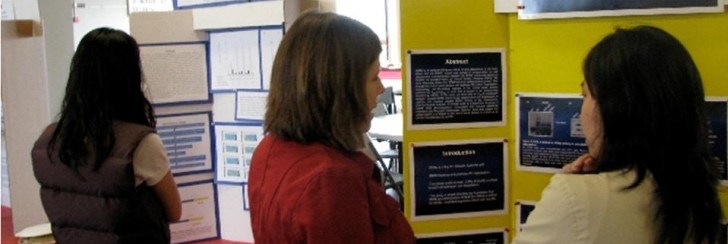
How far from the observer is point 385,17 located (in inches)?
307

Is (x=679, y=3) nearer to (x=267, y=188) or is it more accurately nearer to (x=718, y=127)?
(x=718, y=127)

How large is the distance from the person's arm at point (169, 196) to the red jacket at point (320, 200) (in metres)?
0.80

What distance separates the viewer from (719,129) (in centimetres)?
170

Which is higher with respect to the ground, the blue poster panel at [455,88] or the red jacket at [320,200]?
the blue poster panel at [455,88]

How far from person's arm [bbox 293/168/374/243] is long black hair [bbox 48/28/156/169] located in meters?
0.92

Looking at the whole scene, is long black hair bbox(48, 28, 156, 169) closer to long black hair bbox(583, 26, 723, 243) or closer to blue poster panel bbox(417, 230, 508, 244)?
blue poster panel bbox(417, 230, 508, 244)

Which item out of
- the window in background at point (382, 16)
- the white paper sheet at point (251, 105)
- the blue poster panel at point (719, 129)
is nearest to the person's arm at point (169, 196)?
the white paper sheet at point (251, 105)

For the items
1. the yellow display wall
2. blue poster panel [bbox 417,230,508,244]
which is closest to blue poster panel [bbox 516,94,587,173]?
the yellow display wall

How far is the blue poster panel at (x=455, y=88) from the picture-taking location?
197 cm

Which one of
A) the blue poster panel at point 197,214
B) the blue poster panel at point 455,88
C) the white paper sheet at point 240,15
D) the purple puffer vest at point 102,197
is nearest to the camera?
the purple puffer vest at point 102,197

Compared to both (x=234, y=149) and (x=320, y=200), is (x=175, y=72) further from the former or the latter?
(x=320, y=200)

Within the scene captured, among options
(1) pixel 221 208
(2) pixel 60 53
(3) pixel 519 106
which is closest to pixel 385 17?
(2) pixel 60 53

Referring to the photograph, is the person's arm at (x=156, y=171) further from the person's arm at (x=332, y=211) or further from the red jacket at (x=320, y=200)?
the person's arm at (x=332, y=211)

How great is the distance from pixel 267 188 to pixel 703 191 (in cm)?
74
